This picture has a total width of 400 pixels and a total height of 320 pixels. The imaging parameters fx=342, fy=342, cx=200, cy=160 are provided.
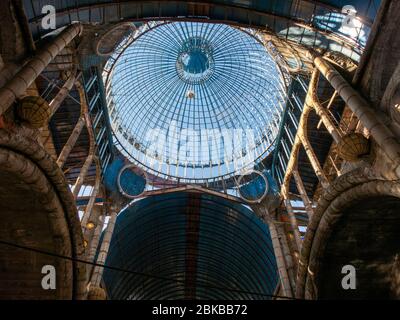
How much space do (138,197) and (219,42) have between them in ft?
62.6

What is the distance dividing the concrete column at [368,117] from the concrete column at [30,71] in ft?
37.6

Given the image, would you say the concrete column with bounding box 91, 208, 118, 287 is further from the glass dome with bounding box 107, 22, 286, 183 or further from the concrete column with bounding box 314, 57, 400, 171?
the concrete column with bounding box 314, 57, 400, 171

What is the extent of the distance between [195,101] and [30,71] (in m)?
31.7

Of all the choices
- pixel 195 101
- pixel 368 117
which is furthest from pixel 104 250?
pixel 195 101

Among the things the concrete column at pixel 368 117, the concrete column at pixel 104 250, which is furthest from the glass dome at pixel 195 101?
the concrete column at pixel 368 117

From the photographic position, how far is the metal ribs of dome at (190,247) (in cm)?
3056

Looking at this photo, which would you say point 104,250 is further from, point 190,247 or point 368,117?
point 368,117

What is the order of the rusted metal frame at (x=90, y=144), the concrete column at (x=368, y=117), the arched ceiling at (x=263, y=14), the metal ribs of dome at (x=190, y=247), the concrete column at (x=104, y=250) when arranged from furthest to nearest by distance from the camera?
1. the metal ribs of dome at (x=190, y=247)
2. the rusted metal frame at (x=90, y=144)
3. the concrete column at (x=104, y=250)
4. the arched ceiling at (x=263, y=14)
5. the concrete column at (x=368, y=117)

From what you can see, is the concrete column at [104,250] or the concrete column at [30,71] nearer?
the concrete column at [30,71]

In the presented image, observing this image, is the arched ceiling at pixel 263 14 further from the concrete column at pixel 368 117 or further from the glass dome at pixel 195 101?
the glass dome at pixel 195 101

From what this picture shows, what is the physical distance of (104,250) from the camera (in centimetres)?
2317

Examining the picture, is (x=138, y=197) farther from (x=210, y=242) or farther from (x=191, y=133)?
(x=191, y=133)

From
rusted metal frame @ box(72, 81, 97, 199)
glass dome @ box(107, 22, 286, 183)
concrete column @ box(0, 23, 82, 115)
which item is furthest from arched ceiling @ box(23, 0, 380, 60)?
glass dome @ box(107, 22, 286, 183)

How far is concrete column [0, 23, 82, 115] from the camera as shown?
10.2 meters
